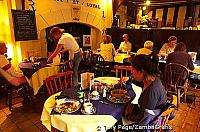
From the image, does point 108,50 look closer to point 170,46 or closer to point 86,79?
point 170,46

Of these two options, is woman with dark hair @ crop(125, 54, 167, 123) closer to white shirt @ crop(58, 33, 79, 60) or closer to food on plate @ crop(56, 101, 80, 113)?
food on plate @ crop(56, 101, 80, 113)

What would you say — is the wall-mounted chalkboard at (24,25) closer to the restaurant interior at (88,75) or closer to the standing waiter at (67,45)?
the restaurant interior at (88,75)

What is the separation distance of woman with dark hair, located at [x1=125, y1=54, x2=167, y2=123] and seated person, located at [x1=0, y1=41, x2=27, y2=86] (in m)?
2.04

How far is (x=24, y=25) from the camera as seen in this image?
3.64 meters

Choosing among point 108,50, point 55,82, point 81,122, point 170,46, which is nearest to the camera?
point 81,122

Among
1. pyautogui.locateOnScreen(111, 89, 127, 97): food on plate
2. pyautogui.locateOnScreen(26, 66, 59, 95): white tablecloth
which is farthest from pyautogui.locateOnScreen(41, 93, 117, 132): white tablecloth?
pyautogui.locateOnScreen(26, 66, 59, 95): white tablecloth

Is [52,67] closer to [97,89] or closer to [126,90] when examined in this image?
[97,89]

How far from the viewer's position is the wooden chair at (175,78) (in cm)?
270

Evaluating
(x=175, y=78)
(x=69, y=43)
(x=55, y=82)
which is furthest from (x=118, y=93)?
(x=69, y=43)

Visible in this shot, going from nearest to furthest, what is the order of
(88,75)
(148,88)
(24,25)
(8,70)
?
(148,88)
(88,75)
(8,70)
(24,25)

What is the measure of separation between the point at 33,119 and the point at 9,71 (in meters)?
0.89

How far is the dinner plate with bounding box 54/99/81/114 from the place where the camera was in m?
1.44

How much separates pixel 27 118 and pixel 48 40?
2370mm

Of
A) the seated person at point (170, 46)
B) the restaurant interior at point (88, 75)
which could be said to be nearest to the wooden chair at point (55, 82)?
the restaurant interior at point (88, 75)
